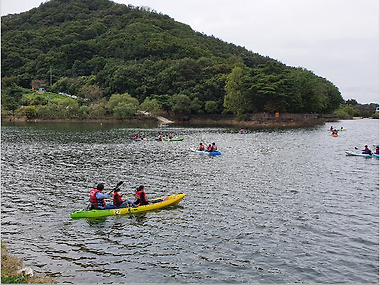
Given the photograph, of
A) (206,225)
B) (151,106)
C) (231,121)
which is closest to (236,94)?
(231,121)

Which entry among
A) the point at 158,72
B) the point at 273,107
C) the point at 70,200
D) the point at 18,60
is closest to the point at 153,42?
the point at 158,72

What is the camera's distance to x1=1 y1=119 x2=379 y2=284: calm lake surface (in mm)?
13336

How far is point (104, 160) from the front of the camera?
38.8 meters

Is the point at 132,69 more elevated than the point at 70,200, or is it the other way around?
the point at 132,69

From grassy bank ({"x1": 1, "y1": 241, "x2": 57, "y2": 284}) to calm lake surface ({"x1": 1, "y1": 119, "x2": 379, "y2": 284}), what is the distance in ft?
2.59

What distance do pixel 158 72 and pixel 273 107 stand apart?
66.7 meters

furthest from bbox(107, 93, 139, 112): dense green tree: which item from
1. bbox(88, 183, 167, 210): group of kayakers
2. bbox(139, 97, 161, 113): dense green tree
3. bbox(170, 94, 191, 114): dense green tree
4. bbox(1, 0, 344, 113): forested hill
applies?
bbox(88, 183, 167, 210): group of kayakers

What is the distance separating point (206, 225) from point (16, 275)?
372 inches

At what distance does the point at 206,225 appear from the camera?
17984 millimetres

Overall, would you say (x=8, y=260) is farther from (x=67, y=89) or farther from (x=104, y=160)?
(x=67, y=89)

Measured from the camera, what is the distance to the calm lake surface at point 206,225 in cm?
1334

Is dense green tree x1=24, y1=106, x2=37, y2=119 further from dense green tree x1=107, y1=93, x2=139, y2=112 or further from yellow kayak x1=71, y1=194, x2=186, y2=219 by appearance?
yellow kayak x1=71, y1=194, x2=186, y2=219

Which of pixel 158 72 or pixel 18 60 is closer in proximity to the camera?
pixel 158 72

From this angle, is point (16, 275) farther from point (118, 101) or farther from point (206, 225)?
point (118, 101)
